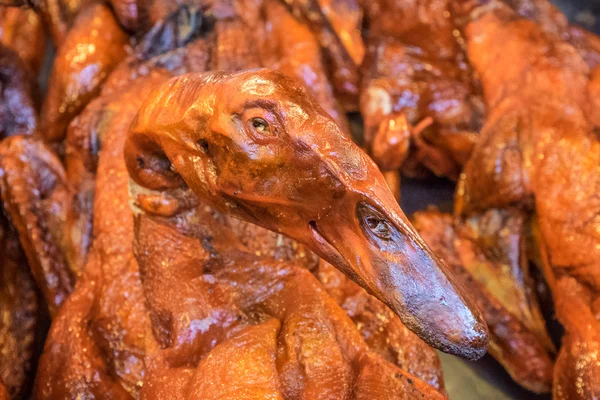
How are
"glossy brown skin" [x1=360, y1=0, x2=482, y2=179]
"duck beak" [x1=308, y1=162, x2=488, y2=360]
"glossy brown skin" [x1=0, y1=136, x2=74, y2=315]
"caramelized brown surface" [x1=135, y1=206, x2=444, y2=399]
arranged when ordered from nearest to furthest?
"duck beak" [x1=308, y1=162, x2=488, y2=360], "caramelized brown surface" [x1=135, y1=206, x2=444, y2=399], "glossy brown skin" [x1=0, y1=136, x2=74, y2=315], "glossy brown skin" [x1=360, y1=0, x2=482, y2=179]

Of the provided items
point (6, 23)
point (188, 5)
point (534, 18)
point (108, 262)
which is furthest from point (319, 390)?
point (6, 23)

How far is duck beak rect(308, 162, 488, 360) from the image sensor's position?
0.88 metres

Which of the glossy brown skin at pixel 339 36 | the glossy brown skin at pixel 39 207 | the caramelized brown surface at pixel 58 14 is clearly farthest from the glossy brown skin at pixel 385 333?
the caramelized brown surface at pixel 58 14

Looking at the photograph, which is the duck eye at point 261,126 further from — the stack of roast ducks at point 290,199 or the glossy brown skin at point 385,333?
the glossy brown skin at point 385,333

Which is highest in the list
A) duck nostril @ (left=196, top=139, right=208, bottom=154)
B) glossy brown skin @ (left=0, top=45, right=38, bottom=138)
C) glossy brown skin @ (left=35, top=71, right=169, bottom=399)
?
duck nostril @ (left=196, top=139, right=208, bottom=154)

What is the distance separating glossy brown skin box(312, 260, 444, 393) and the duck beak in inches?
19.4

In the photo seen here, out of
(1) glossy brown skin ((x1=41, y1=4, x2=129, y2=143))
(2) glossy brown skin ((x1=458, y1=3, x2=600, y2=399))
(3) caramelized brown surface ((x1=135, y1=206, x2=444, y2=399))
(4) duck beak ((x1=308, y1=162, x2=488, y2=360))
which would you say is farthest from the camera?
(1) glossy brown skin ((x1=41, y1=4, x2=129, y2=143))

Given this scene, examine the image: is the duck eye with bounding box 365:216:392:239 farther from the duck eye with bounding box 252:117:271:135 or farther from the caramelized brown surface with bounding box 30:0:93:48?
the caramelized brown surface with bounding box 30:0:93:48

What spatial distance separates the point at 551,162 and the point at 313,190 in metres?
1.09

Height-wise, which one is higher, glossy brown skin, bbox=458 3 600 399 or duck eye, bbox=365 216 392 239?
duck eye, bbox=365 216 392 239

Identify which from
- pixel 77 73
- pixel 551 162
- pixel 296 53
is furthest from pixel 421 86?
pixel 77 73

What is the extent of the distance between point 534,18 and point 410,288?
71.2 inches

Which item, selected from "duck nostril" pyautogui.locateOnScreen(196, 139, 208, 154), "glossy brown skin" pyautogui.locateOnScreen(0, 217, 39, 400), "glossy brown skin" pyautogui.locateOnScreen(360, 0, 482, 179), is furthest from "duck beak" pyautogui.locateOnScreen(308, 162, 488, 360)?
"glossy brown skin" pyautogui.locateOnScreen(0, 217, 39, 400)

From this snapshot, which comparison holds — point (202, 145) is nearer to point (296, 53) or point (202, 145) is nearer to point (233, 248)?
point (233, 248)
